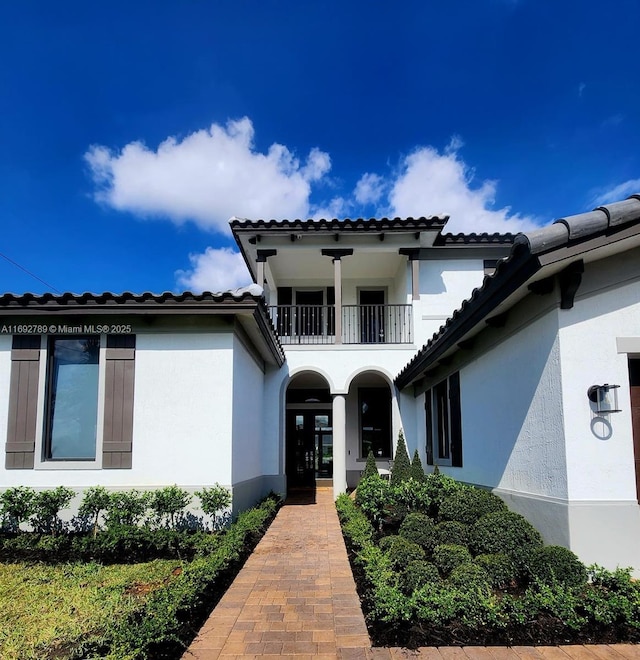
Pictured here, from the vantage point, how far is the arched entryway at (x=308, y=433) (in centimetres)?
1741

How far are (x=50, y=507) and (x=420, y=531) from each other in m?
5.00

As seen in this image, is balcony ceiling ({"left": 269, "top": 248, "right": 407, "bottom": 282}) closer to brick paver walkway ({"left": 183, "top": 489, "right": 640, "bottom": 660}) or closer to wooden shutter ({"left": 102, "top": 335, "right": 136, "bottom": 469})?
wooden shutter ({"left": 102, "top": 335, "right": 136, "bottom": 469})

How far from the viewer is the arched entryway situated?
1741 cm

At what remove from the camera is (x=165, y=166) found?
1430cm

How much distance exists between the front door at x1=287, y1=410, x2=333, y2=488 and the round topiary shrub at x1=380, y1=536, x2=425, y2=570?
1159 cm

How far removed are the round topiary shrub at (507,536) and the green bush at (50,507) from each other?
18.0 feet

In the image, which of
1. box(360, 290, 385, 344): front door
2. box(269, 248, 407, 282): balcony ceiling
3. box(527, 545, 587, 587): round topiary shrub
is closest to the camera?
box(527, 545, 587, 587): round topiary shrub

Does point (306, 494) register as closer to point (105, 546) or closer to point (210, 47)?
point (105, 546)

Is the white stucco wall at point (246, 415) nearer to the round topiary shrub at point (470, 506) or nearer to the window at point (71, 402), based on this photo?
the window at point (71, 402)

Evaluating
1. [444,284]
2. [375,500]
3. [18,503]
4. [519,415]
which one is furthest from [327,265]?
[18,503]

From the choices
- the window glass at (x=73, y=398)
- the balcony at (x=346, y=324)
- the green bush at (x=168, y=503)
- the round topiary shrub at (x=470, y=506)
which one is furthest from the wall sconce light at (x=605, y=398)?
the balcony at (x=346, y=324)

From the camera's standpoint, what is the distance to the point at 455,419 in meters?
9.35

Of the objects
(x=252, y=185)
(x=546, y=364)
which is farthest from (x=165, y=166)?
(x=546, y=364)

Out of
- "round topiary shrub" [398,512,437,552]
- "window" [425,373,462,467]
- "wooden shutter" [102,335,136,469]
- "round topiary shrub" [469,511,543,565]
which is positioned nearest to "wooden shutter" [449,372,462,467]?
"window" [425,373,462,467]
